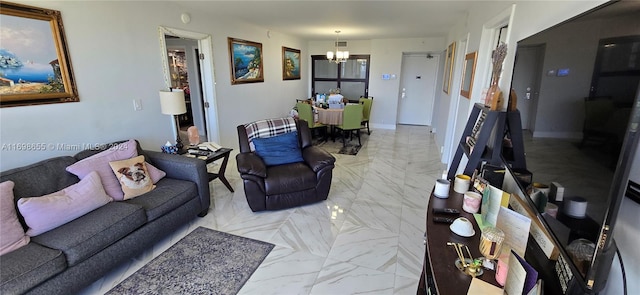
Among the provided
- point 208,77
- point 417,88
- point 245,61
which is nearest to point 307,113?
point 245,61

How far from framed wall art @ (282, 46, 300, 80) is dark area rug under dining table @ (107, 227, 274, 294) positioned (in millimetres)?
4754

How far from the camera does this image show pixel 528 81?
1.42m

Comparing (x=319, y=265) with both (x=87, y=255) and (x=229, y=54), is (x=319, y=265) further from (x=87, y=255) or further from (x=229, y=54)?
(x=229, y=54)

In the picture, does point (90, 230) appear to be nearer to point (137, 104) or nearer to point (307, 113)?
point (137, 104)

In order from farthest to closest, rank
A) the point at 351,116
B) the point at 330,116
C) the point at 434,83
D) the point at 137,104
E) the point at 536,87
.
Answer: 1. the point at 434,83
2. the point at 330,116
3. the point at 351,116
4. the point at 137,104
5. the point at 536,87

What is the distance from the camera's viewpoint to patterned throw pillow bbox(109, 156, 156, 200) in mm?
2336

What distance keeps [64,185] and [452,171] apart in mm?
3129

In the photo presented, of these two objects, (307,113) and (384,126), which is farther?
(384,126)

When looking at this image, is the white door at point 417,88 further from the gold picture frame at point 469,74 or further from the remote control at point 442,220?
the remote control at point 442,220

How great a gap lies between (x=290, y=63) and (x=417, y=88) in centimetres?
342

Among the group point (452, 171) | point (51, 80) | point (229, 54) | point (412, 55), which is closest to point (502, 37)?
point (452, 171)

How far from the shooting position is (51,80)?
7.72 feet

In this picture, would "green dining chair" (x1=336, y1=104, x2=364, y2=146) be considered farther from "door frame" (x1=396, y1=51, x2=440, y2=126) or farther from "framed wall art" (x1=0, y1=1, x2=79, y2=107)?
"framed wall art" (x1=0, y1=1, x2=79, y2=107)

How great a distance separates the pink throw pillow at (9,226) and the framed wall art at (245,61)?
336cm
